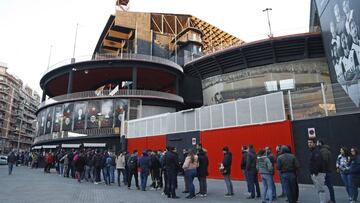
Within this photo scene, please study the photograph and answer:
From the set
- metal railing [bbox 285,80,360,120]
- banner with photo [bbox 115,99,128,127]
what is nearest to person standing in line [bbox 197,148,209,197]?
metal railing [bbox 285,80,360,120]

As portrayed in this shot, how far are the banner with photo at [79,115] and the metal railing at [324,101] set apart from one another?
76.3 ft

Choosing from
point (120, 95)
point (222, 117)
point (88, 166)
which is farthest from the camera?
point (120, 95)

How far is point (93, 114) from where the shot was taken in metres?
29.7

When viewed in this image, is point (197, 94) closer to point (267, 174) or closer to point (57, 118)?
point (57, 118)

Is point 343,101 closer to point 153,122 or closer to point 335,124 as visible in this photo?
point 335,124

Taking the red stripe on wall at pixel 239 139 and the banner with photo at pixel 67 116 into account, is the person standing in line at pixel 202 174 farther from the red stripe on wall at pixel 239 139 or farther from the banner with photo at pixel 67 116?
the banner with photo at pixel 67 116

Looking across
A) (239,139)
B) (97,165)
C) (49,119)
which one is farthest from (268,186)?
(49,119)

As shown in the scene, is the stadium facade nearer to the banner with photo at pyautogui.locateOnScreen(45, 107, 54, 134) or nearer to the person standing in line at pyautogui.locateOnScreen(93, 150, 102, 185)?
the banner with photo at pyautogui.locateOnScreen(45, 107, 54, 134)

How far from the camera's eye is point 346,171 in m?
7.11

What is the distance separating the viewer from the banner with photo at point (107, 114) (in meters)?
29.2

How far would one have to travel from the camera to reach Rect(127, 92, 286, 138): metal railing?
1432 centimetres

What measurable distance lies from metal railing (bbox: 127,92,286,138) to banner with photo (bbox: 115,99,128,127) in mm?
6394

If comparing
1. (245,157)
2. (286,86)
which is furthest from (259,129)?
(286,86)

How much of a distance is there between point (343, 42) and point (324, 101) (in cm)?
547
